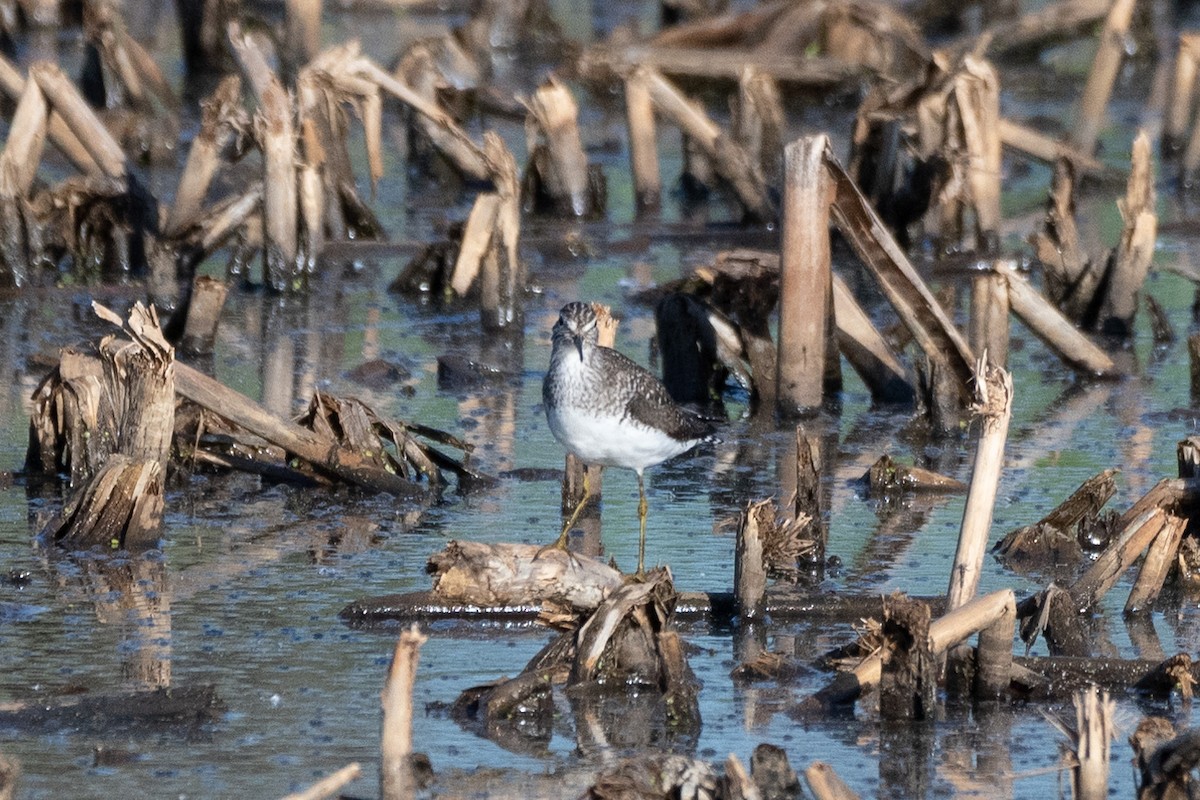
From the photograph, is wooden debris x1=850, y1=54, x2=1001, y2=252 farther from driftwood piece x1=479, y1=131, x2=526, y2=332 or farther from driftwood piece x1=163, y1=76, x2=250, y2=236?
driftwood piece x1=163, y1=76, x2=250, y2=236

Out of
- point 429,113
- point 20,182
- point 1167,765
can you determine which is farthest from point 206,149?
point 1167,765

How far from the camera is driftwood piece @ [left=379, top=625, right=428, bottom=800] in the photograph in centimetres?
461

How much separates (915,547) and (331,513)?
2.55 metres

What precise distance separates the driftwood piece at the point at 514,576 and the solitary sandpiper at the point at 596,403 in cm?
42

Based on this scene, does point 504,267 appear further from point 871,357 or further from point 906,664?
point 906,664

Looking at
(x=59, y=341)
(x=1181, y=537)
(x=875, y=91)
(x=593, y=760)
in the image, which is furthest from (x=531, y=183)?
(x=593, y=760)

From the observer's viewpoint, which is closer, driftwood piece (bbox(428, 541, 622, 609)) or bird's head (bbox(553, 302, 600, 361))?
driftwood piece (bbox(428, 541, 622, 609))

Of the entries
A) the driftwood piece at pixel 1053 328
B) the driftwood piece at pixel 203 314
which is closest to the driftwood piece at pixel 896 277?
the driftwood piece at pixel 1053 328

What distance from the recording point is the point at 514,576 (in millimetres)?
6859

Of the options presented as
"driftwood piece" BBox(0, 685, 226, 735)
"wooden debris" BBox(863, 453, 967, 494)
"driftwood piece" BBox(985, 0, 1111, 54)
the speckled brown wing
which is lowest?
"driftwood piece" BBox(0, 685, 226, 735)

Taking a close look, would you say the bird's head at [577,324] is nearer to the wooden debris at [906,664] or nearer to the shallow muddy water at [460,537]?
the shallow muddy water at [460,537]

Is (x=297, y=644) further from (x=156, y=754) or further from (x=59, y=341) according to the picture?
(x=59, y=341)

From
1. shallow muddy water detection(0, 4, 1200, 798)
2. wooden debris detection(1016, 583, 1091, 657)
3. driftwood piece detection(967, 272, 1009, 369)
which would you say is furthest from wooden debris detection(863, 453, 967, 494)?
wooden debris detection(1016, 583, 1091, 657)

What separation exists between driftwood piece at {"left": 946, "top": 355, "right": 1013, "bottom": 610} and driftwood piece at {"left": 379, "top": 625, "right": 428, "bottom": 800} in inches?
72.3
